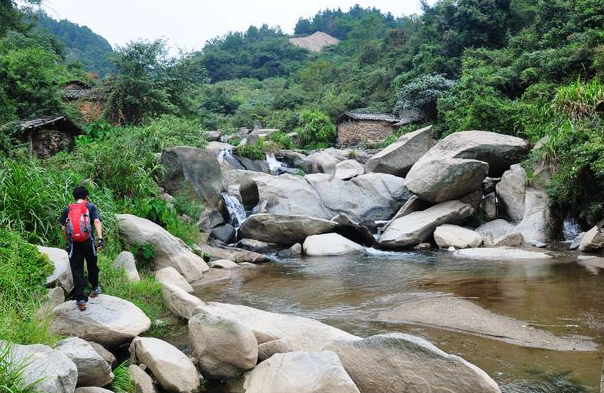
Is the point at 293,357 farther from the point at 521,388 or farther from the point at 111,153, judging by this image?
the point at 111,153

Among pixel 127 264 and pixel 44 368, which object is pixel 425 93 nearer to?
pixel 127 264

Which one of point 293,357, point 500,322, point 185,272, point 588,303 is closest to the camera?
point 293,357

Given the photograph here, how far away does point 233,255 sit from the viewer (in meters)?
12.5

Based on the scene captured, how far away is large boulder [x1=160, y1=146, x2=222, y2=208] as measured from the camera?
1445cm

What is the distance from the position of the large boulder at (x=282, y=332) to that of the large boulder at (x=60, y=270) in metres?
2.03

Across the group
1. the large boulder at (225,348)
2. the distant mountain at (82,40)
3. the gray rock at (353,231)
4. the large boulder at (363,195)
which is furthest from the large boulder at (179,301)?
the distant mountain at (82,40)

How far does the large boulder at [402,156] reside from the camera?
1888 cm

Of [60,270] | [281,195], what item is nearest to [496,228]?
[281,195]

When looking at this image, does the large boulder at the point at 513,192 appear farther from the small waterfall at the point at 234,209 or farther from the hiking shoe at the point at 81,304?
the hiking shoe at the point at 81,304

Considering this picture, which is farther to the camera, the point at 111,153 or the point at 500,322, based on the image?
the point at 111,153

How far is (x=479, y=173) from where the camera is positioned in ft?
48.2

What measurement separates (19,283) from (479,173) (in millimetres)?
12458

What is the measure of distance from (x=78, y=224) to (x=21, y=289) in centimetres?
99

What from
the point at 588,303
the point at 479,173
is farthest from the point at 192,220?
the point at 588,303
